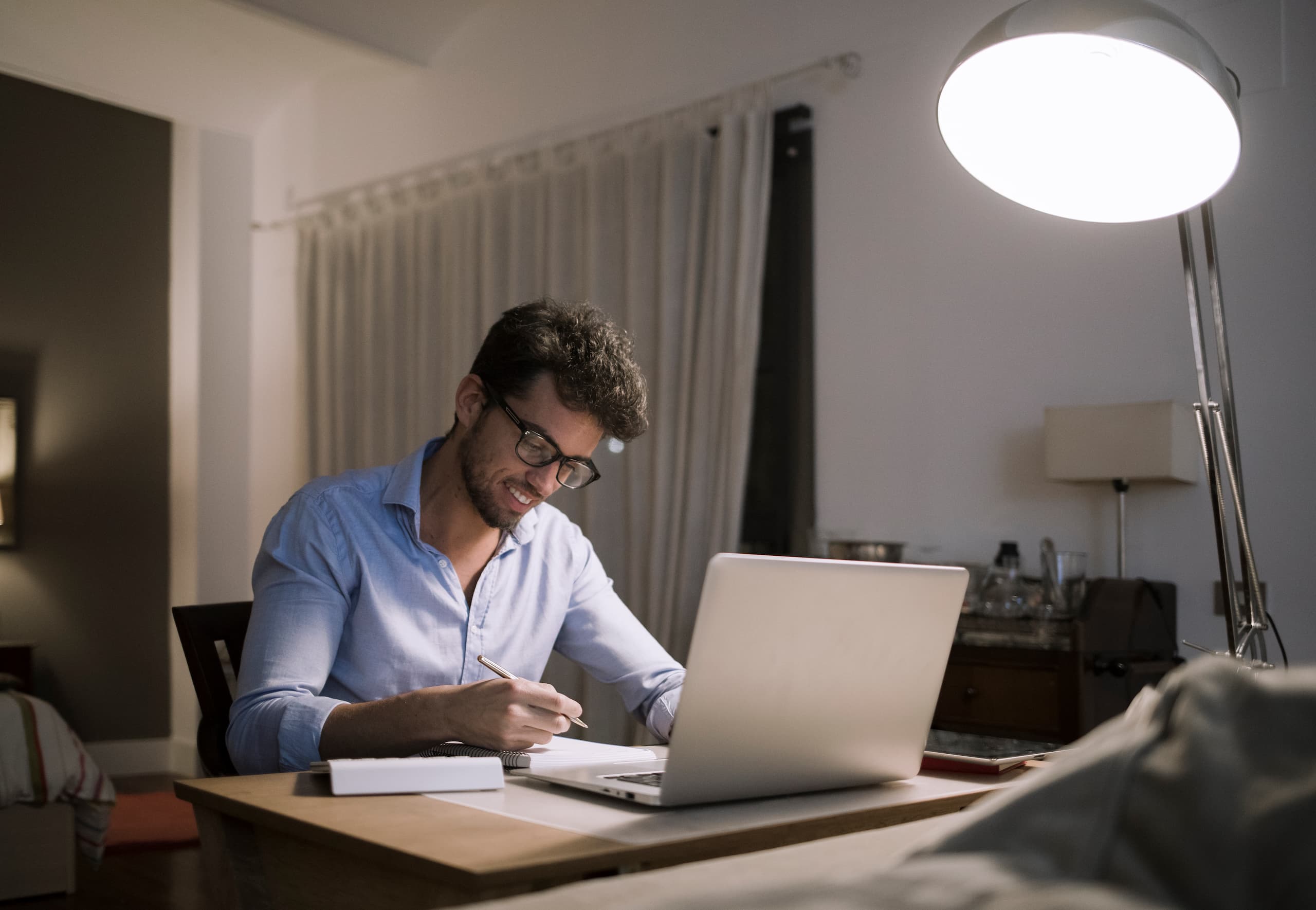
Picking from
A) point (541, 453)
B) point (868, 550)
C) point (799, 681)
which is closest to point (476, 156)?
point (868, 550)

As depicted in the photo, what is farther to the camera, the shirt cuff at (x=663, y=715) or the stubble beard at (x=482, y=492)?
the stubble beard at (x=482, y=492)

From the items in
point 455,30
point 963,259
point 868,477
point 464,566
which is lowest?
point 464,566

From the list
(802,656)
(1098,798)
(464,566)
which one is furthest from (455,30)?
(1098,798)

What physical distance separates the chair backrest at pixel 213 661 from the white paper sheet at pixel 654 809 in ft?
2.07

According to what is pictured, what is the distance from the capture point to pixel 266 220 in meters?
5.80

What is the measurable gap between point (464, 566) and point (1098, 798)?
4.85 feet

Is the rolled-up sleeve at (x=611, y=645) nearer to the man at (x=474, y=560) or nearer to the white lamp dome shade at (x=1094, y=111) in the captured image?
the man at (x=474, y=560)

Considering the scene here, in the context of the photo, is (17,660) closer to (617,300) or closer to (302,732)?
(617,300)

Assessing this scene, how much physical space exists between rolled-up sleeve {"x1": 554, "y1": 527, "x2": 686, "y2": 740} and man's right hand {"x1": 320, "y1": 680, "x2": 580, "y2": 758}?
0.52 metres

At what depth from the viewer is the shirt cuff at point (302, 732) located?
144cm

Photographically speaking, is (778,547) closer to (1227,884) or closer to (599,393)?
(599,393)

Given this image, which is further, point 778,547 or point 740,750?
point 778,547

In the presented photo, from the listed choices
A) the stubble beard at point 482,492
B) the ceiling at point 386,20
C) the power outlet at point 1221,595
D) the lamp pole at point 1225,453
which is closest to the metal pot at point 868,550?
the power outlet at point 1221,595

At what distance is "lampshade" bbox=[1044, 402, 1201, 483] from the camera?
2.74 meters
